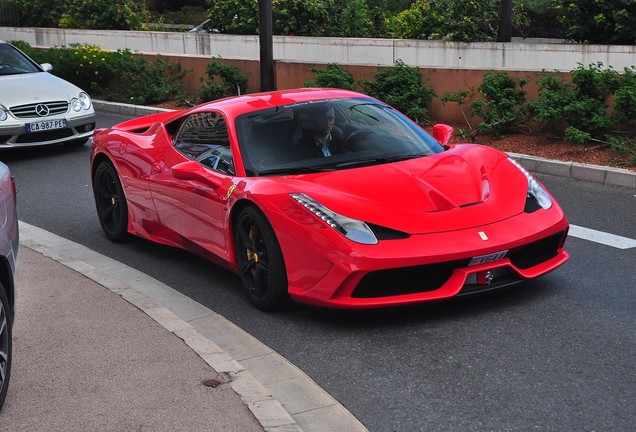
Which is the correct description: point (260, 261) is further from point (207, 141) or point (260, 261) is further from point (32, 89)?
point (32, 89)

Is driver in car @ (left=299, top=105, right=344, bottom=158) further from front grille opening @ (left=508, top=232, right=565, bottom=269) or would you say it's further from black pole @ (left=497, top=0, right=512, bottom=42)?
black pole @ (left=497, top=0, right=512, bottom=42)

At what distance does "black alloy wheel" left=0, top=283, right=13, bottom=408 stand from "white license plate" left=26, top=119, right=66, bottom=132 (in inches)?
351

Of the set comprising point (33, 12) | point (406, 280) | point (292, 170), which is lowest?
point (406, 280)

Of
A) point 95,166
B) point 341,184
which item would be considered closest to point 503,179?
point 341,184

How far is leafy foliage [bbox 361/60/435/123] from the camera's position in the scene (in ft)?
45.4

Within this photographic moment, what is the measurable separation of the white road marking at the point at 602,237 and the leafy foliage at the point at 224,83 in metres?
9.76

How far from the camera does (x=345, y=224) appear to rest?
5793mm

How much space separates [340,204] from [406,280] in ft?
1.92

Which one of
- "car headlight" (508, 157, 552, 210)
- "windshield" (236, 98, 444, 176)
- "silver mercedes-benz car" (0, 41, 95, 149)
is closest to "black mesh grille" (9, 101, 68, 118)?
"silver mercedes-benz car" (0, 41, 95, 149)

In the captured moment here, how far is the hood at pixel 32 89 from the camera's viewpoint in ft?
44.1

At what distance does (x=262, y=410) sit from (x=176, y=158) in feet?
10.9

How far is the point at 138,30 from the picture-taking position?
29.3 metres

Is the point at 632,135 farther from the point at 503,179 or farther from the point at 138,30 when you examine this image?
the point at 138,30

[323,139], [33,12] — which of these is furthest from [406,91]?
[33,12]
